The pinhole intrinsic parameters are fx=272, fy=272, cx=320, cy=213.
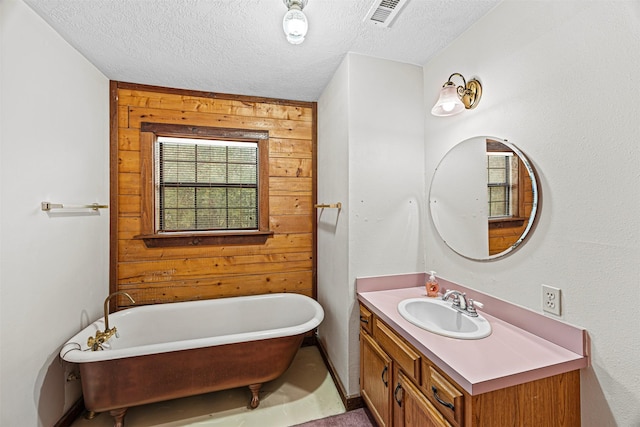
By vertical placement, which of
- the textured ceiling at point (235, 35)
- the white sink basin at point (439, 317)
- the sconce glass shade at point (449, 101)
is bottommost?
the white sink basin at point (439, 317)

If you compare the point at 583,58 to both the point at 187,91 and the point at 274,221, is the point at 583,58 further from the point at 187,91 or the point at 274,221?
the point at 187,91

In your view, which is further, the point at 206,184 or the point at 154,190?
the point at 206,184

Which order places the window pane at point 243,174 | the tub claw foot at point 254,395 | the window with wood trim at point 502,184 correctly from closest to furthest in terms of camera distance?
the window with wood trim at point 502,184
the tub claw foot at point 254,395
the window pane at point 243,174

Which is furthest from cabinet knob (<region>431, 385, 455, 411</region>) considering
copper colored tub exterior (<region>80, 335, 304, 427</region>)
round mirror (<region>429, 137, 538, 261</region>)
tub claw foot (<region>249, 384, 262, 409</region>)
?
tub claw foot (<region>249, 384, 262, 409</region>)

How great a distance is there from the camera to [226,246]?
2609mm

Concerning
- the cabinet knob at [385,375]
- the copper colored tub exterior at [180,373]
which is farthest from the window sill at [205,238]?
the cabinet knob at [385,375]

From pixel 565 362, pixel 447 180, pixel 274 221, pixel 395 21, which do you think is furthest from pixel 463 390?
pixel 274 221

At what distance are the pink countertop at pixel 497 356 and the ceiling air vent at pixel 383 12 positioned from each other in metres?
1.68

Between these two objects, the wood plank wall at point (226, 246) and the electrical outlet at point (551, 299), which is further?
the wood plank wall at point (226, 246)

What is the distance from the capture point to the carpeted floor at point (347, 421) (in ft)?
5.81

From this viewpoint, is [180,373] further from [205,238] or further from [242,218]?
[242,218]

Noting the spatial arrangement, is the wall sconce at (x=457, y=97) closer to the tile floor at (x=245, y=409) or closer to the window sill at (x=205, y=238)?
the window sill at (x=205, y=238)

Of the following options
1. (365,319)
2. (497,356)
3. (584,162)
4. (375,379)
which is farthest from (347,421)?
(584,162)

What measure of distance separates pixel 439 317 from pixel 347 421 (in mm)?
937
